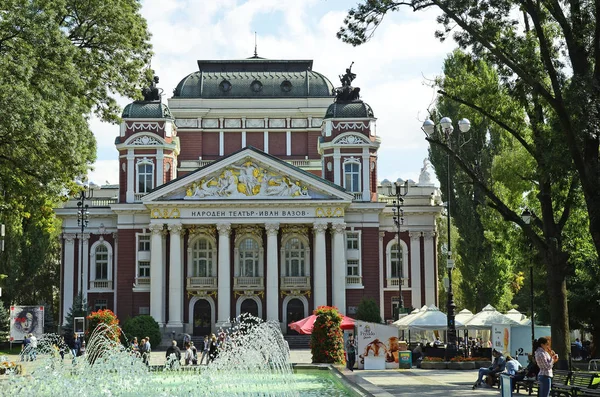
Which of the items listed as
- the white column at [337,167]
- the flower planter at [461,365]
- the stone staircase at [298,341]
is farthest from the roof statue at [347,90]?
the flower planter at [461,365]

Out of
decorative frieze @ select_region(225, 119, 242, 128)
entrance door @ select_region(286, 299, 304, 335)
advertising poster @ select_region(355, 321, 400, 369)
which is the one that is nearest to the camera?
advertising poster @ select_region(355, 321, 400, 369)

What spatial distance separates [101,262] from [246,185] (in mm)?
13087

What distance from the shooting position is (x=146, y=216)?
65.4 m

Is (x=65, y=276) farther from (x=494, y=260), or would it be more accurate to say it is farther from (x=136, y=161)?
(x=494, y=260)

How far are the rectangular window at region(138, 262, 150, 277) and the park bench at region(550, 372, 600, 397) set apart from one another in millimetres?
44729

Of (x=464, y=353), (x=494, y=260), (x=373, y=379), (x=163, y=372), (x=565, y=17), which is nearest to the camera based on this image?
(x=565, y=17)

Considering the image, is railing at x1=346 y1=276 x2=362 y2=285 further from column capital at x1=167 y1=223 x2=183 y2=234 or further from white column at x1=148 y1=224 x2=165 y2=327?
white column at x1=148 y1=224 x2=165 y2=327

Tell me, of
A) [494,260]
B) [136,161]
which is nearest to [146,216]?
[136,161]

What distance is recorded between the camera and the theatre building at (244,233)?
62875 millimetres

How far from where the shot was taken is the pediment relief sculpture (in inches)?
2475

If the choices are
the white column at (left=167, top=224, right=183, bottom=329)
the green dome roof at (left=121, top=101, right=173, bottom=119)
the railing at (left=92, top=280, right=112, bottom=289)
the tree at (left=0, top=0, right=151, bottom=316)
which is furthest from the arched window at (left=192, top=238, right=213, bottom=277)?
the tree at (left=0, top=0, right=151, bottom=316)

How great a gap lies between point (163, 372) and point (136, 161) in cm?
3467

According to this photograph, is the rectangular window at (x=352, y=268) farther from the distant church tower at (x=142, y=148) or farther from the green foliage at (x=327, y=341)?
the green foliage at (x=327, y=341)

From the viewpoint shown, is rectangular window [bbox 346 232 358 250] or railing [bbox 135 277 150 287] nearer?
railing [bbox 135 277 150 287]
